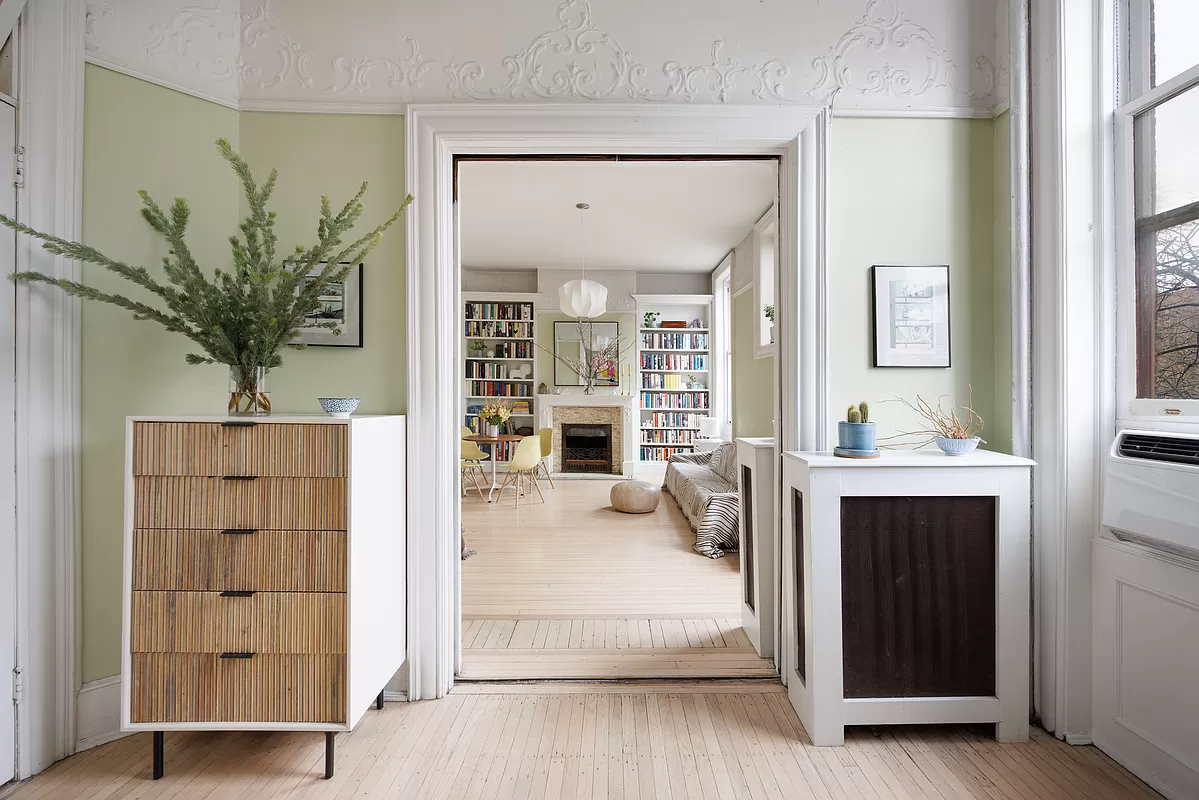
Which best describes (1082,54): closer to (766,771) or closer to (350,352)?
(766,771)

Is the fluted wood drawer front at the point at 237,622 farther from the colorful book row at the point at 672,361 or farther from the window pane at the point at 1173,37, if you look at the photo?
the colorful book row at the point at 672,361

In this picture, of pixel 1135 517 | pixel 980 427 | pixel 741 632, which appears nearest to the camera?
pixel 1135 517

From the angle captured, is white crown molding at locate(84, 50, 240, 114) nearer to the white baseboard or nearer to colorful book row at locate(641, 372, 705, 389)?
the white baseboard

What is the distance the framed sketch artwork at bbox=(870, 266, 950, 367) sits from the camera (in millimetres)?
2426

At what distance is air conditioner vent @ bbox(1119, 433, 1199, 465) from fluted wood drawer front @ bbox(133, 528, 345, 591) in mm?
2502

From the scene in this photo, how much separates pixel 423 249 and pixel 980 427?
2.32 meters

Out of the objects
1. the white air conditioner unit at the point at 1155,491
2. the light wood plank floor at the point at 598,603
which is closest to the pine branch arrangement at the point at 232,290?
the light wood plank floor at the point at 598,603

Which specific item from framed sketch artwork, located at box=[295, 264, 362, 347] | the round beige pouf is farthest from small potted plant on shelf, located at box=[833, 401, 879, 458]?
the round beige pouf

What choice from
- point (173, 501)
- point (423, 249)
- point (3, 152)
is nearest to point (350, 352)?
point (423, 249)

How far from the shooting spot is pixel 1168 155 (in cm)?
194

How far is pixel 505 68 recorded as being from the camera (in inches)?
94.8

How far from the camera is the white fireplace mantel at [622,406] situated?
8.52 metres

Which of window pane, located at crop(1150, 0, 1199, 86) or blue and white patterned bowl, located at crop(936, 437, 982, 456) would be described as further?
blue and white patterned bowl, located at crop(936, 437, 982, 456)

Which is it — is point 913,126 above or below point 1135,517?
above
